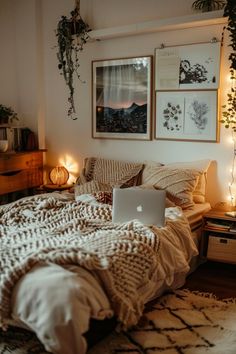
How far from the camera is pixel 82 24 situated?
3961 mm

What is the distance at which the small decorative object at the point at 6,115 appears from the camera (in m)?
4.16

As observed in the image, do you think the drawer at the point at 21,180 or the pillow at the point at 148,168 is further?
the drawer at the point at 21,180

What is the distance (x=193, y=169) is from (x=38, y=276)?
6.46ft

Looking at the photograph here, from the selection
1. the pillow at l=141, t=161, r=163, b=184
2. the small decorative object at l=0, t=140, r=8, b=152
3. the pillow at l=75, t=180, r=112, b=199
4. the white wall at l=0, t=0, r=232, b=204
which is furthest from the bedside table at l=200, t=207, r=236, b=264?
the small decorative object at l=0, t=140, r=8, b=152

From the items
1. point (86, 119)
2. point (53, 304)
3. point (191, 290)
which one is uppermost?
point (86, 119)

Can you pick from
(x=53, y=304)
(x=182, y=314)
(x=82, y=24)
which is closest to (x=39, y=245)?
(x=53, y=304)

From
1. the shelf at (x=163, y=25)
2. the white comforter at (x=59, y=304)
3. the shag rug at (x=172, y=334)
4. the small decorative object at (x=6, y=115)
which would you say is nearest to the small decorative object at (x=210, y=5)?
the shelf at (x=163, y=25)

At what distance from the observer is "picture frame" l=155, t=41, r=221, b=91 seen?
11.1ft

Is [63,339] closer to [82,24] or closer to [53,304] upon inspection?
[53,304]

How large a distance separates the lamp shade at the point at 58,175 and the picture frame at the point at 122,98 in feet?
1.65

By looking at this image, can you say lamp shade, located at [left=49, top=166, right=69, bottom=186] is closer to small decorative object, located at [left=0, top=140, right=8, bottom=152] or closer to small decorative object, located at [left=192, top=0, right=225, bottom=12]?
small decorative object, located at [left=0, top=140, right=8, bottom=152]

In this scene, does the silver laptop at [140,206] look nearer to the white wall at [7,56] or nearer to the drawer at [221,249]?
the drawer at [221,249]

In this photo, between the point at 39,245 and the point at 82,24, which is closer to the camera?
the point at 39,245

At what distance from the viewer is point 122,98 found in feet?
12.9
